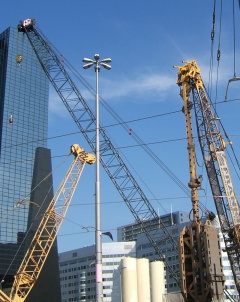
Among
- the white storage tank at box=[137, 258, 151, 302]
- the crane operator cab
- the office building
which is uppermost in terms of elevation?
the office building

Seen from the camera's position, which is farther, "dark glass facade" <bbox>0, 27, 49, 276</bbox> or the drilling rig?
"dark glass facade" <bbox>0, 27, 49, 276</bbox>

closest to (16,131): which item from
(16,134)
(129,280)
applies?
(16,134)

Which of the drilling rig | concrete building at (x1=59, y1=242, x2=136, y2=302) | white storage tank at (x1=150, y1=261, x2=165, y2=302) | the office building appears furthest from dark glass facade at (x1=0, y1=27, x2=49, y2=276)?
the drilling rig

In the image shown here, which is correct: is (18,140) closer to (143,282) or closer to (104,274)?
(104,274)

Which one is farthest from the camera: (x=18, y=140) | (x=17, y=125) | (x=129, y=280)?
(x=17, y=125)

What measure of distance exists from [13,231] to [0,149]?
2692 centimetres

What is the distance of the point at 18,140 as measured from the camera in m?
159

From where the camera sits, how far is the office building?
144m

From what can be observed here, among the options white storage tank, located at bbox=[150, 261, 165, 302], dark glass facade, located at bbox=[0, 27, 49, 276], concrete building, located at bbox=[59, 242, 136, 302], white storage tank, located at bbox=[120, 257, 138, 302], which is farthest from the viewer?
concrete building, located at bbox=[59, 242, 136, 302]

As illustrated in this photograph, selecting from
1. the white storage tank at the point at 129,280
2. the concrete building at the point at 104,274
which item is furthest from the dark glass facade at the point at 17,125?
the white storage tank at the point at 129,280

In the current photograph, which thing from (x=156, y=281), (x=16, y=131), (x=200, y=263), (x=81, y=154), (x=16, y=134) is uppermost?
(x=16, y=131)

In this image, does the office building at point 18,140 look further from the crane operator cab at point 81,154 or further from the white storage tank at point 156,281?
the crane operator cab at point 81,154

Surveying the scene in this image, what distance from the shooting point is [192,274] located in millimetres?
21000

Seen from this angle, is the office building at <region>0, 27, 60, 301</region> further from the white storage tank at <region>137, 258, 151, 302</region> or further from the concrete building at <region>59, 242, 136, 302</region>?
the white storage tank at <region>137, 258, 151, 302</region>
